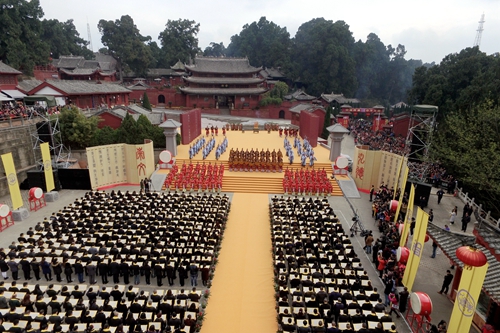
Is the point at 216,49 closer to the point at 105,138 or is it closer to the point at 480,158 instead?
the point at 105,138

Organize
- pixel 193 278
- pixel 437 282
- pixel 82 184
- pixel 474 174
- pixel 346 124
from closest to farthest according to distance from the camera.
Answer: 1. pixel 193 278
2. pixel 437 282
3. pixel 474 174
4. pixel 82 184
5. pixel 346 124

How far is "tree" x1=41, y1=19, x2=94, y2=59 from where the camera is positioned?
2125 inches

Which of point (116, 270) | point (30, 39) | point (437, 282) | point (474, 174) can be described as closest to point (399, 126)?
point (474, 174)

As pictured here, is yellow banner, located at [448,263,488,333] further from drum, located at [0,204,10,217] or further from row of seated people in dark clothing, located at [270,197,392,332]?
drum, located at [0,204,10,217]

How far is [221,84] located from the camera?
49500mm

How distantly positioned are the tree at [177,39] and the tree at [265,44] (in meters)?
11.9

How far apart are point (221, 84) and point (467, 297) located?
151ft

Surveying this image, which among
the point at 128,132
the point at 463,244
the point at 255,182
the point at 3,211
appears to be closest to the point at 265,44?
the point at 128,132

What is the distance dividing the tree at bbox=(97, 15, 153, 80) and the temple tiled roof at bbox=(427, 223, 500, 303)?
55973 millimetres

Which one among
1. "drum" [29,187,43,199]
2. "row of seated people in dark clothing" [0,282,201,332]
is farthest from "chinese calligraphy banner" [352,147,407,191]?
"drum" [29,187,43,199]

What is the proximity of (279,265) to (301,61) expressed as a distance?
60.6 meters

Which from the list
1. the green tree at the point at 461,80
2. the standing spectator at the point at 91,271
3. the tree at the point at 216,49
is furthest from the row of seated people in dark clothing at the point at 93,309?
the tree at the point at 216,49

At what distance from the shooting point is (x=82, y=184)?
777 inches

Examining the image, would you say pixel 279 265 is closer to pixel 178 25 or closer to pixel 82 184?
pixel 82 184
